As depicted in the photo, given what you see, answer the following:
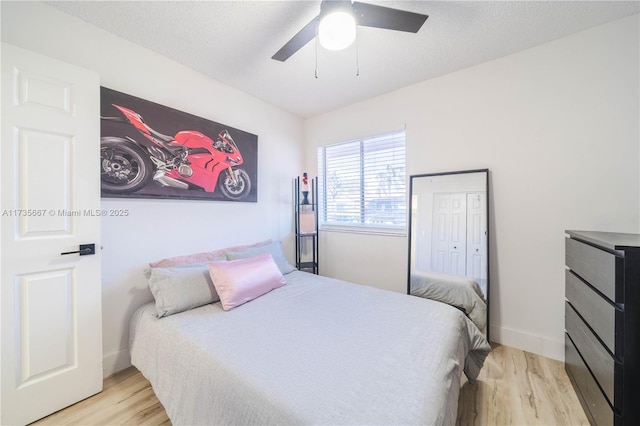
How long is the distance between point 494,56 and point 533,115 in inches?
24.8

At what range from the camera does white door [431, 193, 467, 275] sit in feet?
7.57

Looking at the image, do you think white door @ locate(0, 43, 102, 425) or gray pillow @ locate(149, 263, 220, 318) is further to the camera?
gray pillow @ locate(149, 263, 220, 318)

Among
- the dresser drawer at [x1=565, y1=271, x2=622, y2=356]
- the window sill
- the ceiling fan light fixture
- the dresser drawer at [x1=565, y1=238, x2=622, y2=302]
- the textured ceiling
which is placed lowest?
the dresser drawer at [x1=565, y1=271, x2=622, y2=356]

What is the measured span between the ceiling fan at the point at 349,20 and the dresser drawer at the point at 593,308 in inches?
73.2

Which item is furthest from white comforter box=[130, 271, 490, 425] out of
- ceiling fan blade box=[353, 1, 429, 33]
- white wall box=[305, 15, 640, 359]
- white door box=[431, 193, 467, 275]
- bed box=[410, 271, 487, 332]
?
ceiling fan blade box=[353, 1, 429, 33]

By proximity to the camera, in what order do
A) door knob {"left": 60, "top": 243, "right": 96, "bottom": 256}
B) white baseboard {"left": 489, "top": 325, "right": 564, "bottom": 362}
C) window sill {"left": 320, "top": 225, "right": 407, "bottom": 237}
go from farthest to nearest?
window sill {"left": 320, "top": 225, "right": 407, "bottom": 237}
white baseboard {"left": 489, "top": 325, "right": 564, "bottom": 362}
door knob {"left": 60, "top": 243, "right": 96, "bottom": 256}

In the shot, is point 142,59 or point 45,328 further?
point 142,59

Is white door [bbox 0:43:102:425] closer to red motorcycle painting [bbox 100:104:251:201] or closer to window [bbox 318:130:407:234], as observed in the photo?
red motorcycle painting [bbox 100:104:251:201]

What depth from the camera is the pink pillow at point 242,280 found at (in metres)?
1.77

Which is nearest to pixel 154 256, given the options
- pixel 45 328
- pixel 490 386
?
pixel 45 328

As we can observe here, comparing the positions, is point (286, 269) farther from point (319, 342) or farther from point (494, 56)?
point (494, 56)

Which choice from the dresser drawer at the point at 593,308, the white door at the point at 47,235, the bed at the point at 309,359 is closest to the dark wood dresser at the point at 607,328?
the dresser drawer at the point at 593,308

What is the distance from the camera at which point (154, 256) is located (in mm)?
2020

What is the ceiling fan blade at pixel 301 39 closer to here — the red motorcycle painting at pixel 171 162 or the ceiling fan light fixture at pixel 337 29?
the ceiling fan light fixture at pixel 337 29
